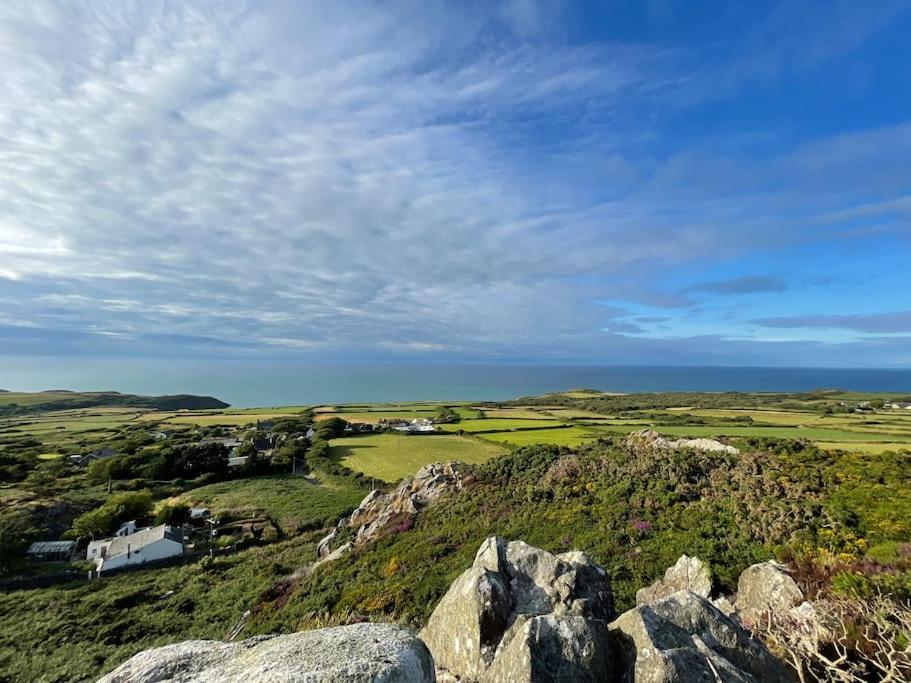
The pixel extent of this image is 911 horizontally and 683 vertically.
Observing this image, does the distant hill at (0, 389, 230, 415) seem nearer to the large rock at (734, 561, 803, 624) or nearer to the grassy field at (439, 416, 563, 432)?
the grassy field at (439, 416, 563, 432)

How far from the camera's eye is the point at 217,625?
20.8 m

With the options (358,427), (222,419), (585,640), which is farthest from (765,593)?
(222,419)

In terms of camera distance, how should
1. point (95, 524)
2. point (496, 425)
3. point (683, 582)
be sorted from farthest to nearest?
1. point (496, 425)
2. point (95, 524)
3. point (683, 582)

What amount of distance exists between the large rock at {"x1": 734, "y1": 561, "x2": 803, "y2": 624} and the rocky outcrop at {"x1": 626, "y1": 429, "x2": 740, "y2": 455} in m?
14.7

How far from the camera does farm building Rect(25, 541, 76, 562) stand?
36.7 metres

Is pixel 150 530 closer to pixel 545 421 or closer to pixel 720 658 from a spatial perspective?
pixel 720 658

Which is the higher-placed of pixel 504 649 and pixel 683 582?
pixel 504 649

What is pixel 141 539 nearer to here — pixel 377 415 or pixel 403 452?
pixel 403 452

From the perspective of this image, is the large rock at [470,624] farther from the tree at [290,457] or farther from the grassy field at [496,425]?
the tree at [290,457]

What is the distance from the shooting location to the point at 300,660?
493 centimetres

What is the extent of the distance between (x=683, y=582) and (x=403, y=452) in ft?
165

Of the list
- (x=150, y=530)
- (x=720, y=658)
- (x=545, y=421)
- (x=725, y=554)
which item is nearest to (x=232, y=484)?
(x=150, y=530)

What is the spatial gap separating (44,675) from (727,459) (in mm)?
34265

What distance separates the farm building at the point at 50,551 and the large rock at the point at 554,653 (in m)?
50.3
